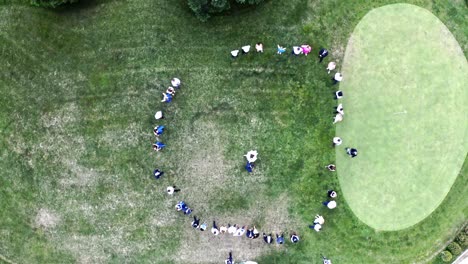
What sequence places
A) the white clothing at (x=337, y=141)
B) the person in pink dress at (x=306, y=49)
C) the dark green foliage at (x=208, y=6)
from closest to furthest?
the dark green foliage at (x=208, y=6) < the white clothing at (x=337, y=141) < the person in pink dress at (x=306, y=49)

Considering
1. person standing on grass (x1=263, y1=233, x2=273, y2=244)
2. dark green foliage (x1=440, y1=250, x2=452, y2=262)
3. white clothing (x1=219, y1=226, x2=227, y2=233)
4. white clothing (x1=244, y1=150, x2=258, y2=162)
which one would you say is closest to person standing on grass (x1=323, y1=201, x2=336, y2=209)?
person standing on grass (x1=263, y1=233, x2=273, y2=244)

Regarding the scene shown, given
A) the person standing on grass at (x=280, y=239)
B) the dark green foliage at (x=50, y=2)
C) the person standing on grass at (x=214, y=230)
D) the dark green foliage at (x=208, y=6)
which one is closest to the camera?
the dark green foliage at (x=208, y=6)

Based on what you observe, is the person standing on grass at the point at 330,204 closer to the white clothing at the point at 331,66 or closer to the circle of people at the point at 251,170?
the circle of people at the point at 251,170

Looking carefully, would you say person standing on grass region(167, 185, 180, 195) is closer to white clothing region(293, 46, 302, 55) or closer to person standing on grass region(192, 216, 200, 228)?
person standing on grass region(192, 216, 200, 228)

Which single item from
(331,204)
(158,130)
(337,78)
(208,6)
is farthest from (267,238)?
(208,6)

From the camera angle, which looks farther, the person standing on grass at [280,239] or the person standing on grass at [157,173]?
the person standing on grass at [280,239]

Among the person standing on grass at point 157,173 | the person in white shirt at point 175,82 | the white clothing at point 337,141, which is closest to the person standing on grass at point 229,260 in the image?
the person standing on grass at point 157,173

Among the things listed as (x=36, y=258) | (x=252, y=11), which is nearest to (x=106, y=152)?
(x=36, y=258)

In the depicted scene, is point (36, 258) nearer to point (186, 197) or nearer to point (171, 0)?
point (186, 197)
